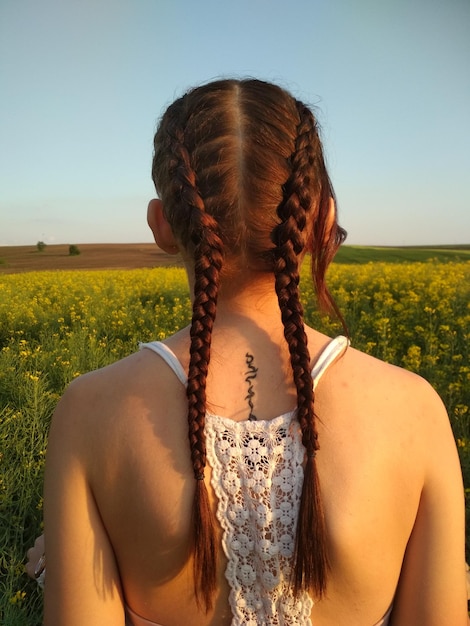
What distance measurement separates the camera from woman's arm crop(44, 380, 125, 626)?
98 centimetres

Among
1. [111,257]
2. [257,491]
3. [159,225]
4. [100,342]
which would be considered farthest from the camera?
[111,257]

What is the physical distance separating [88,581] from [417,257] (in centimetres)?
2888

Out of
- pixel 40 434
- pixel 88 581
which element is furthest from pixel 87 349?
pixel 88 581

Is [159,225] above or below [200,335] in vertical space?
above

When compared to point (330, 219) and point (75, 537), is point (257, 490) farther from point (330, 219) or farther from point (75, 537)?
point (330, 219)

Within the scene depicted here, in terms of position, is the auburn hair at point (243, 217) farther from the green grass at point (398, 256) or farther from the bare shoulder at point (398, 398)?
the green grass at point (398, 256)

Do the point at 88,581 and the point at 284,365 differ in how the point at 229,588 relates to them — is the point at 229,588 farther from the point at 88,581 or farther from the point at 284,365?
the point at 284,365

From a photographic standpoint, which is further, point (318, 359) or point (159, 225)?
point (159, 225)

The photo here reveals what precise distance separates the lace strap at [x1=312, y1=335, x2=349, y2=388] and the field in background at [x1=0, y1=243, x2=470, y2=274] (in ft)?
66.4

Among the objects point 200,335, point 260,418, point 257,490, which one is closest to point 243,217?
point 200,335

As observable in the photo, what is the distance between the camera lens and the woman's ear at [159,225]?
1.13 metres

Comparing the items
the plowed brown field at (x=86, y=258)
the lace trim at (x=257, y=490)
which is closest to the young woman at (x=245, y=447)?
the lace trim at (x=257, y=490)

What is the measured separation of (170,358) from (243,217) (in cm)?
30

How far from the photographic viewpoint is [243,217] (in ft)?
3.21
